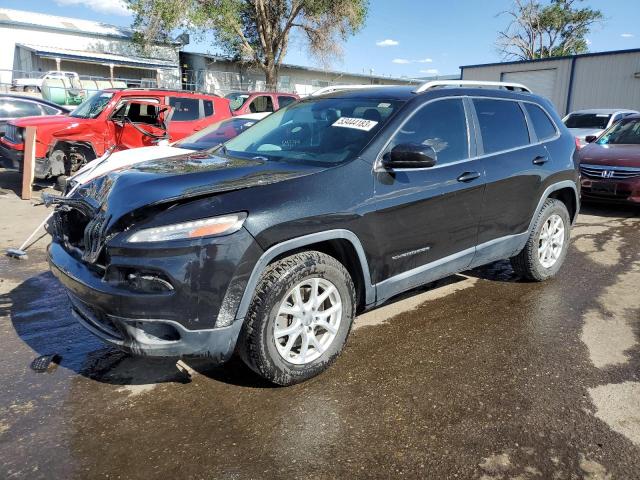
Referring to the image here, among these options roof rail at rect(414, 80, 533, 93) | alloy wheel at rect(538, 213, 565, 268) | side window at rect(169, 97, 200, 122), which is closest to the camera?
roof rail at rect(414, 80, 533, 93)

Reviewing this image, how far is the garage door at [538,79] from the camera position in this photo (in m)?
26.6

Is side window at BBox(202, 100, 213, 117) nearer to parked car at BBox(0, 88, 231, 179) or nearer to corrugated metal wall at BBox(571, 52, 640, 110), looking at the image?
parked car at BBox(0, 88, 231, 179)

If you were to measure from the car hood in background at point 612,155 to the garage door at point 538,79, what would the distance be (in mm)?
19798

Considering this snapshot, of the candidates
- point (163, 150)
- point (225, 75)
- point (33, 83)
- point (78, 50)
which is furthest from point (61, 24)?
point (163, 150)

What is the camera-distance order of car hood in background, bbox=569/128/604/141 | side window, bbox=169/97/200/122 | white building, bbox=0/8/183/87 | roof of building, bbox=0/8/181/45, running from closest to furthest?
side window, bbox=169/97/200/122
car hood in background, bbox=569/128/604/141
white building, bbox=0/8/183/87
roof of building, bbox=0/8/181/45

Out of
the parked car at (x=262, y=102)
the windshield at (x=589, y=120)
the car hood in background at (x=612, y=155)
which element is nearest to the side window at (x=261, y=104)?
the parked car at (x=262, y=102)

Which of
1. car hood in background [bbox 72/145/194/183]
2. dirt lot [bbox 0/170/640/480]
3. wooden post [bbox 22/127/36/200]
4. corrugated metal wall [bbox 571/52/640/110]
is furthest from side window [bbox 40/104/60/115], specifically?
corrugated metal wall [bbox 571/52/640/110]

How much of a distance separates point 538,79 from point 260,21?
15.5 metres

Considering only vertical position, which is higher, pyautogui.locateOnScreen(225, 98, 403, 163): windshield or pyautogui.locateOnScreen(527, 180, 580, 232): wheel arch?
pyautogui.locateOnScreen(225, 98, 403, 163): windshield

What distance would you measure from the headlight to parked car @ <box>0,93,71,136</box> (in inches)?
427

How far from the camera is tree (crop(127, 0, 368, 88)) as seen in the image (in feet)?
89.8

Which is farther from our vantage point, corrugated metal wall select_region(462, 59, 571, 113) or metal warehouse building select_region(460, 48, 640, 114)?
corrugated metal wall select_region(462, 59, 571, 113)

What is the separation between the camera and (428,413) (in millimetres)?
2906

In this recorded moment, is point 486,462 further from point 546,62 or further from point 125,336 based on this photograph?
point 546,62
